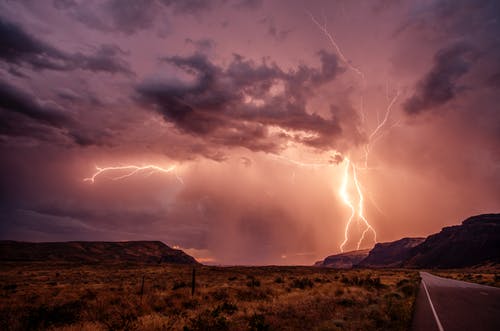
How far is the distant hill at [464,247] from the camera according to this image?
13625 centimetres

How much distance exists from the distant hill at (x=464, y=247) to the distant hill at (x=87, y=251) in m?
126

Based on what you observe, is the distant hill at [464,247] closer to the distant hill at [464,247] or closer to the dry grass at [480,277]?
the distant hill at [464,247]

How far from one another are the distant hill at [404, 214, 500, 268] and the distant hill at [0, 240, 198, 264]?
125907mm

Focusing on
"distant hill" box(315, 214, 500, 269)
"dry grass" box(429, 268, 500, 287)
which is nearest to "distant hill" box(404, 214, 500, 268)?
"distant hill" box(315, 214, 500, 269)

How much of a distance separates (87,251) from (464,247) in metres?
173

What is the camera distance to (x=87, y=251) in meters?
→ 136

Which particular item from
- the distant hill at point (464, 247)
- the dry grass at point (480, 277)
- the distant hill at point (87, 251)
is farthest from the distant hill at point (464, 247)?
the distant hill at point (87, 251)

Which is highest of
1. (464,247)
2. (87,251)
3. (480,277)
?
(464,247)

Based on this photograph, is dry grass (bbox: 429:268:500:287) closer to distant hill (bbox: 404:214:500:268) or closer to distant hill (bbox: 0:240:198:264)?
distant hill (bbox: 0:240:198:264)

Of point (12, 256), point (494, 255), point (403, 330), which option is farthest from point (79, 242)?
point (494, 255)

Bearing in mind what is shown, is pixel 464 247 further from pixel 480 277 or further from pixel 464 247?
pixel 480 277

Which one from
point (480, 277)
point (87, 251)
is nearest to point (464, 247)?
point (480, 277)

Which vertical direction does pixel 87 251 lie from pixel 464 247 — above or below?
below

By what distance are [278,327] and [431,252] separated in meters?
181
